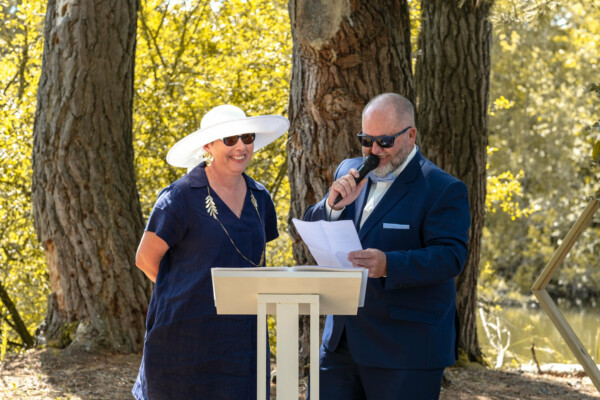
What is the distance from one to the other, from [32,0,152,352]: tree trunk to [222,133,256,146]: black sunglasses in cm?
384

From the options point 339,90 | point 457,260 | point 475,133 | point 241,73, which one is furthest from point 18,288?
point 457,260

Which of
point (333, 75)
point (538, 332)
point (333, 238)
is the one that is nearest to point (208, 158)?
point (333, 238)

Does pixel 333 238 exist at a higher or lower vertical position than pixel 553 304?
higher

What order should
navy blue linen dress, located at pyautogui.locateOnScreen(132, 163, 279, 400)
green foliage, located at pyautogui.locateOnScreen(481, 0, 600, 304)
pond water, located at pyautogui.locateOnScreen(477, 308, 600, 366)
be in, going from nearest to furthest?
navy blue linen dress, located at pyautogui.locateOnScreen(132, 163, 279, 400) → pond water, located at pyautogui.locateOnScreen(477, 308, 600, 366) → green foliage, located at pyautogui.locateOnScreen(481, 0, 600, 304)

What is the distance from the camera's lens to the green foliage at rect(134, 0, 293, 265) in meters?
12.3

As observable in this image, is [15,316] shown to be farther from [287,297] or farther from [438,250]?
[287,297]

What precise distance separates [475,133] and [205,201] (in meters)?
4.61

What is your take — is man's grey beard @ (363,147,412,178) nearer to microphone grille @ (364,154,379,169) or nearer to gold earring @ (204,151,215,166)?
microphone grille @ (364,154,379,169)

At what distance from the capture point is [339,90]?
17.9 ft

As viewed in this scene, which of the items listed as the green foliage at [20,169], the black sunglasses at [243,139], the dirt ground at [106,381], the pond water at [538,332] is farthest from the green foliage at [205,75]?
the black sunglasses at [243,139]

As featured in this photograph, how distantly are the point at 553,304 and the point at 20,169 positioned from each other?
800 cm

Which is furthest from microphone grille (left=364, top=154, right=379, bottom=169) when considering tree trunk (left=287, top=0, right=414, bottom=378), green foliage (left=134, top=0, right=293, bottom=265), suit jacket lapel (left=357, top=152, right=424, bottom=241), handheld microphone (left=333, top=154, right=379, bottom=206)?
green foliage (left=134, top=0, right=293, bottom=265)

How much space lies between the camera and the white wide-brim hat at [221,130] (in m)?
3.86

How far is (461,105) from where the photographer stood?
7910 mm
